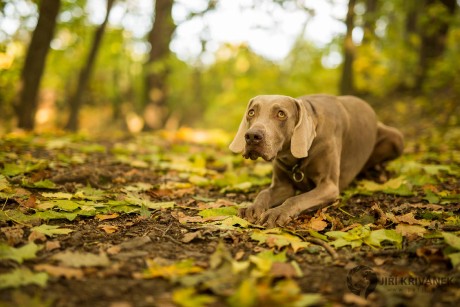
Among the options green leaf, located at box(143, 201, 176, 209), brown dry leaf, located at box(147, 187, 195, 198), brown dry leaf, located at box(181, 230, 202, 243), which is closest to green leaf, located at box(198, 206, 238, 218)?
green leaf, located at box(143, 201, 176, 209)

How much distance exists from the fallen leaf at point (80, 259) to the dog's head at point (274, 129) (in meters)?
1.45

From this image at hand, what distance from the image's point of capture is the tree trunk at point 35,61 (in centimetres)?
723

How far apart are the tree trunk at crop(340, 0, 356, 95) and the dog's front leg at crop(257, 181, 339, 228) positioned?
5.52 m

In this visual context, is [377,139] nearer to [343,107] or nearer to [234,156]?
[343,107]

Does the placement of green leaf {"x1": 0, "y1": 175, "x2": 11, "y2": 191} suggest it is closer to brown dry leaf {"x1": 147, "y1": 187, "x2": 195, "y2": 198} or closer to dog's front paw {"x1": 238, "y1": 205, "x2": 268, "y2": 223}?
brown dry leaf {"x1": 147, "y1": 187, "x2": 195, "y2": 198}

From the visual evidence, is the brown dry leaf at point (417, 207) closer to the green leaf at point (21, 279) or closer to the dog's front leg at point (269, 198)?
the dog's front leg at point (269, 198)

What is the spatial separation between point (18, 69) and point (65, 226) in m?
6.04

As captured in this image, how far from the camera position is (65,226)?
3.01m

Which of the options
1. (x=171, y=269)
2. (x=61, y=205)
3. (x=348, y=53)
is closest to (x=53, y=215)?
(x=61, y=205)

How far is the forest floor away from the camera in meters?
2.03

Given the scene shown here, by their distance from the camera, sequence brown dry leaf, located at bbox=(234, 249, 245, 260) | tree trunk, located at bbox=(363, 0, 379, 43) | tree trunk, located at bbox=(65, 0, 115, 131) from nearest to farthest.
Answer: brown dry leaf, located at bbox=(234, 249, 245, 260), tree trunk, located at bbox=(363, 0, 379, 43), tree trunk, located at bbox=(65, 0, 115, 131)

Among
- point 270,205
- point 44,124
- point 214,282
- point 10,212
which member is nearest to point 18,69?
point 10,212

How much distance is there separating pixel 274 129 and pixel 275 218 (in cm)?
74

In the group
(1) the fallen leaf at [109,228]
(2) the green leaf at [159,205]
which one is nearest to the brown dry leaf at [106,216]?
(1) the fallen leaf at [109,228]
